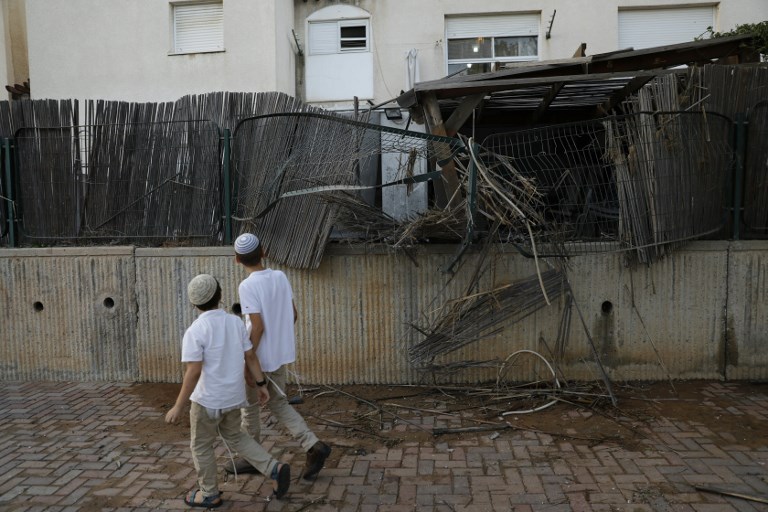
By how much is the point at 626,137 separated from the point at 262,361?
3.91 m

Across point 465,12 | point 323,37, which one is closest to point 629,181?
point 465,12

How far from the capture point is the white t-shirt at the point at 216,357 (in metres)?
3.55

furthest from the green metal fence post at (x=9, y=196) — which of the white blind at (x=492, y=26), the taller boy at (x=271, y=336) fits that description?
the white blind at (x=492, y=26)

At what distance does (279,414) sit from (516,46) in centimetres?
838

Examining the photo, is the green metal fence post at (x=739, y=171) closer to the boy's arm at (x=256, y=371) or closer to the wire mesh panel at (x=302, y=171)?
the wire mesh panel at (x=302, y=171)

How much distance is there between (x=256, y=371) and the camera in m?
3.89

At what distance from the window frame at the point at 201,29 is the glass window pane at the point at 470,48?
414cm

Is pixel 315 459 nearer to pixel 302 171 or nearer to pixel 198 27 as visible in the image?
pixel 302 171

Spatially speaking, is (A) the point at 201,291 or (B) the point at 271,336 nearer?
(A) the point at 201,291

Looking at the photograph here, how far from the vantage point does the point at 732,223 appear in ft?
19.1

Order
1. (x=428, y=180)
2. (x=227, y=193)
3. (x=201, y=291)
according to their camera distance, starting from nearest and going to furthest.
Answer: (x=201, y=291), (x=428, y=180), (x=227, y=193)

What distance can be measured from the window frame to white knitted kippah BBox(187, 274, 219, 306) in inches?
319

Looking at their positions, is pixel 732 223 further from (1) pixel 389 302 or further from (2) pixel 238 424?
(2) pixel 238 424

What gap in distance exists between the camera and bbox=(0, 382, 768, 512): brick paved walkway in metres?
3.70
